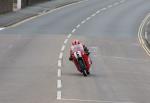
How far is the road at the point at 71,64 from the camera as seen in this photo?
2064cm

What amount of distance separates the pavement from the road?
104cm

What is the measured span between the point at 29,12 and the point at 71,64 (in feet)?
89.6

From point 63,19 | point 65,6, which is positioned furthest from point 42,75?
point 65,6

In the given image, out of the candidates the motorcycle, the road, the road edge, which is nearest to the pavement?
the road

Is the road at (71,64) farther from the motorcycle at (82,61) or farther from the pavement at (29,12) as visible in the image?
the pavement at (29,12)

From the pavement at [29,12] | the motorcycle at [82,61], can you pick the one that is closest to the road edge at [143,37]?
the pavement at [29,12]

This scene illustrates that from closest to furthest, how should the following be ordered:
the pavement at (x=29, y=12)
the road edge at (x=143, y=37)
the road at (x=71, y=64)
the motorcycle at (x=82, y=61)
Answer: the road at (x=71, y=64) < the motorcycle at (x=82, y=61) < the road edge at (x=143, y=37) < the pavement at (x=29, y=12)

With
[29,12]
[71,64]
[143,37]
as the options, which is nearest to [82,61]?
[71,64]

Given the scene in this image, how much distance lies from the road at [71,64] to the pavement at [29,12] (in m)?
1.04

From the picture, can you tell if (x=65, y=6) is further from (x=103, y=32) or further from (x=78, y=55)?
(x=78, y=55)

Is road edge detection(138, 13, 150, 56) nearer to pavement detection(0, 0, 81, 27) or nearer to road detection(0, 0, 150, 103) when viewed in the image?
road detection(0, 0, 150, 103)

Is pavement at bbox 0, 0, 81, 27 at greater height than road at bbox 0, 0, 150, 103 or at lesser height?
greater

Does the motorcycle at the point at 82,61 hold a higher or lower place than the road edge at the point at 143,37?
lower

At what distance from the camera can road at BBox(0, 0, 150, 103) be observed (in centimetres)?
2064
